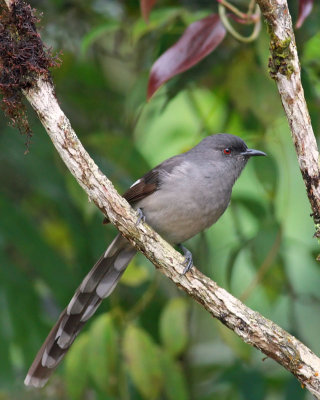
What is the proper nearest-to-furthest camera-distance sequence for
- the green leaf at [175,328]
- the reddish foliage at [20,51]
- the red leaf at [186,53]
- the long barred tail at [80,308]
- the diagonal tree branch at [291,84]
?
the diagonal tree branch at [291,84] → the reddish foliage at [20,51] → the red leaf at [186,53] → the long barred tail at [80,308] → the green leaf at [175,328]

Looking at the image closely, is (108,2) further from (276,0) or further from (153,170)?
(276,0)

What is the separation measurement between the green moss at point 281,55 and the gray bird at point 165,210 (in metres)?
1.57

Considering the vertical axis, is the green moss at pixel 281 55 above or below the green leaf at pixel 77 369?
above

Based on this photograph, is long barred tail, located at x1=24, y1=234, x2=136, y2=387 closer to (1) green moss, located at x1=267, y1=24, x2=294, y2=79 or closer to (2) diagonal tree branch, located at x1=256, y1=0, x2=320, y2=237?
(2) diagonal tree branch, located at x1=256, y1=0, x2=320, y2=237

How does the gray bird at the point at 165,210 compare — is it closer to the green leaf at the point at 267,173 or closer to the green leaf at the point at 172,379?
the green leaf at the point at 267,173

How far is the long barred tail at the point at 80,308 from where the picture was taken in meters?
3.87

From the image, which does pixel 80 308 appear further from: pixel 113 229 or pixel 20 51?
pixel 20 51

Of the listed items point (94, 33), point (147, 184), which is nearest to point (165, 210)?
point (147, 184)

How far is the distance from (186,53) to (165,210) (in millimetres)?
1097

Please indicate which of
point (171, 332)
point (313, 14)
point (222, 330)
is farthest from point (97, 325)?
point (313, 14)

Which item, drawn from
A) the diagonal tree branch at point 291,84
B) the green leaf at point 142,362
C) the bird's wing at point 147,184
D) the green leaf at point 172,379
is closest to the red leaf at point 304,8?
the diagonal tree branch at point 291,84

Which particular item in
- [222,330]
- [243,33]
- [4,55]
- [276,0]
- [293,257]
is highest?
[4,55]

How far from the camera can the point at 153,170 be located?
173 inches

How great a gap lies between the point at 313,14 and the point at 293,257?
9.73 feet
